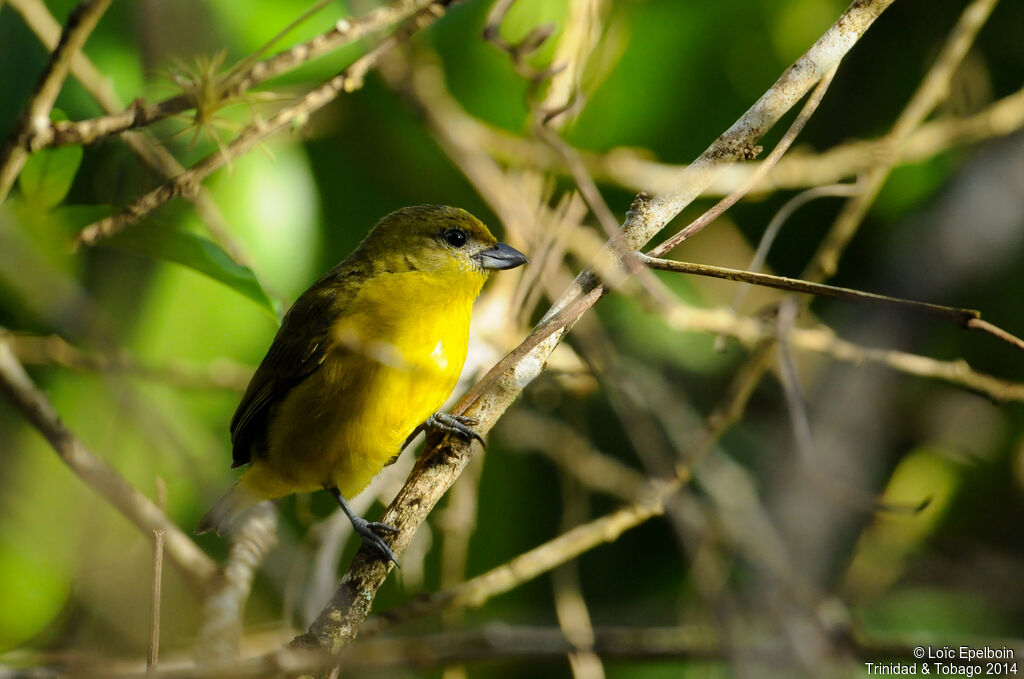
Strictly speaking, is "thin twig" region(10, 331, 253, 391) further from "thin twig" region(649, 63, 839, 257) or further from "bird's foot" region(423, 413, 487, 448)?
"thin twig" region(649, 63, 839, 257)

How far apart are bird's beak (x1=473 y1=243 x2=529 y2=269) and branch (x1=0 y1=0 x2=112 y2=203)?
4.95 feet

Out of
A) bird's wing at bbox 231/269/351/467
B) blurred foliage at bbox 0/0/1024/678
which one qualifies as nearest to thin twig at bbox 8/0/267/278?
blurred foliage at bbox 0/0/1024/678

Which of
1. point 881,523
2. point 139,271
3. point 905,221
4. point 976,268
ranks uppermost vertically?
point 905,221

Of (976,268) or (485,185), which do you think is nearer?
(485,185)

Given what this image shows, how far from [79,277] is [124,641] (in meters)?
1.06

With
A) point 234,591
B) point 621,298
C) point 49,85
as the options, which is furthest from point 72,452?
point 621,298

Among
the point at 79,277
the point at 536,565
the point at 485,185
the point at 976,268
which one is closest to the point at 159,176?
the point at 79,277

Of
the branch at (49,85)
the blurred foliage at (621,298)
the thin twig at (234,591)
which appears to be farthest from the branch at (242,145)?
the thin twig at (234,591)

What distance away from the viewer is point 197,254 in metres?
2.22

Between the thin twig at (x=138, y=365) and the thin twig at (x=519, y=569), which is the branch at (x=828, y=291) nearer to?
the thin twig at (x=519, y=569)

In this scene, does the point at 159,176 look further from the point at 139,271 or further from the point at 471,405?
the point at 471,405

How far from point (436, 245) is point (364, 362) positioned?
55 cm

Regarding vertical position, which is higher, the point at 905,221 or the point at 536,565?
the point at 905,221

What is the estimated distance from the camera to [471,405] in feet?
6.68
